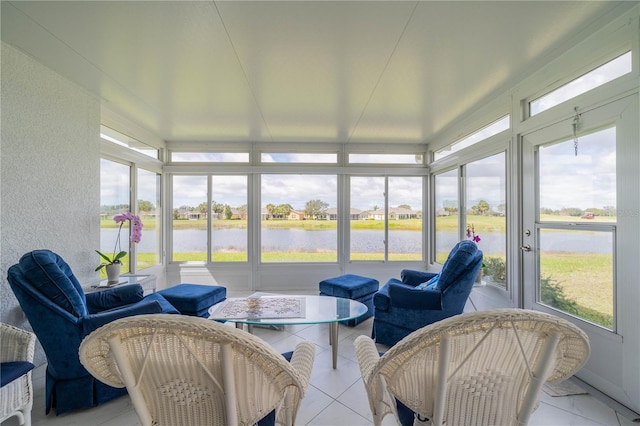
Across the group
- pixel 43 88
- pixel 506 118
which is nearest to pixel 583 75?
pixel 506 118

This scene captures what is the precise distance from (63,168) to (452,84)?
3.85 m

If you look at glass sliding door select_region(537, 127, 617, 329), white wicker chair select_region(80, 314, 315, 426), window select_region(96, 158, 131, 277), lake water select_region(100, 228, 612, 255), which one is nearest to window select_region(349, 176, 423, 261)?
lake water select_region(100, 228, 612, 255)

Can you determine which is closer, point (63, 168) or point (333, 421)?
point (333, 421)

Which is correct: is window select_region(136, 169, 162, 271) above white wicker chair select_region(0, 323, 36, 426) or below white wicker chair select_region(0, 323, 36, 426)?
above

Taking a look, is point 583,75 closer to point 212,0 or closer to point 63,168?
point 212,0

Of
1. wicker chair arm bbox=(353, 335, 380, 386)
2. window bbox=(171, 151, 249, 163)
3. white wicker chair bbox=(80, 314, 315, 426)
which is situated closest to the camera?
white wicker chair bbox=(80, 314, 315, 426)

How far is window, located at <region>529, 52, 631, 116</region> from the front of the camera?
188 cm

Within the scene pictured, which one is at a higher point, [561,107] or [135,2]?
[135,2]

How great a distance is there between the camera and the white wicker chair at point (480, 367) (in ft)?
2.64

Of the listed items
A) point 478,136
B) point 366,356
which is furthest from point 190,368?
point 478,136

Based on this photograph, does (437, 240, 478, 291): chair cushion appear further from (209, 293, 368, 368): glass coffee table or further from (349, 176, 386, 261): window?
(349, 176, 386, 261): window

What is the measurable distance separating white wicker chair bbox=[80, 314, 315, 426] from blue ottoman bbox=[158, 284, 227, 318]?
78.8 inches

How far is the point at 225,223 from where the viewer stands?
4.80m

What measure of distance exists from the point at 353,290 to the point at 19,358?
8.72 ft
